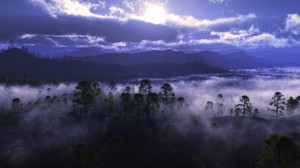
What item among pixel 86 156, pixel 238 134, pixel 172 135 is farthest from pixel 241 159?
pixel 86 156

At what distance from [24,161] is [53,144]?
20413 mm

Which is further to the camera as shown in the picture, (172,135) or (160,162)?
(172,135)

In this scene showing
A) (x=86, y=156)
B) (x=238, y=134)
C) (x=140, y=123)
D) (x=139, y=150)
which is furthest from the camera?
(x=140, y=123)

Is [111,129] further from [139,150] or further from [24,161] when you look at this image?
[24,161]

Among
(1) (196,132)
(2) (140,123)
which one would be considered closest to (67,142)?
(2) (140,123)

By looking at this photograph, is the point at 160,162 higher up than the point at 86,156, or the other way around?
the point at 86,156

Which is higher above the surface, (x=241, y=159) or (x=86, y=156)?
(x=86, y=156)

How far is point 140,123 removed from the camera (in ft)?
650

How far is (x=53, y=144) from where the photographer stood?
16738 centimetres

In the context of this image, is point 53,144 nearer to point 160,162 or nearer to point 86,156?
point 160,162

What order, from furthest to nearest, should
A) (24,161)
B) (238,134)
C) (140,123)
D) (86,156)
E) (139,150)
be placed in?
(140,123)
(238,134)
(139,150)
(24,161)
(86,156)

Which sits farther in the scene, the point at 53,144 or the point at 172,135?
the point at 172,135

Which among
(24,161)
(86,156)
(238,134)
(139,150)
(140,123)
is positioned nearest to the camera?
(86,156)

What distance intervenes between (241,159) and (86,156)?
81104mm
